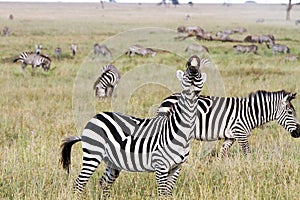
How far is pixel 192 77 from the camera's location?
3.84 metres

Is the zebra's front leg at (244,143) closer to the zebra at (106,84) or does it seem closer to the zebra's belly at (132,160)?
the zebra's belly at (132,160)

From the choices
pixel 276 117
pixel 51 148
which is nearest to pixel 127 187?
pixel 51 148

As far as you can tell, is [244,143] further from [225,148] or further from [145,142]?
[145,142]

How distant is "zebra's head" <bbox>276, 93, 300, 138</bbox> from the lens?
651cm

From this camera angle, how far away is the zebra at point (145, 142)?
13.5 ft

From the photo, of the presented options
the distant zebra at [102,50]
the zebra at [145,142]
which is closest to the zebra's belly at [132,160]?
the zebra at [145,142]

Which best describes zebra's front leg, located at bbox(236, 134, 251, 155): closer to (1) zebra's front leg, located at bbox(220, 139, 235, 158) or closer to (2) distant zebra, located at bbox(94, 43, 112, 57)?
(1) zebra's front leg, located at bbox(220, 139, 235, 158)

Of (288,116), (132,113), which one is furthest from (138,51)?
(288,116)

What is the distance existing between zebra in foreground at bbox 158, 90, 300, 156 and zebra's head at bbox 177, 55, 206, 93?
2585 millimetres

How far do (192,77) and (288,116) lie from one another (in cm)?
309

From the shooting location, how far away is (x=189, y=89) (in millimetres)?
3928

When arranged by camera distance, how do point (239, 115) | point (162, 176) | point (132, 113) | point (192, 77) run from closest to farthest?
point (192, 77) < point (162, 176) < point (239, 115) < point (132, 113)

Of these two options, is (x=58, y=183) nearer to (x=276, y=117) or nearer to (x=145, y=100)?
(x=276, y=117)

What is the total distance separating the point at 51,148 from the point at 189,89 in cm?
333
